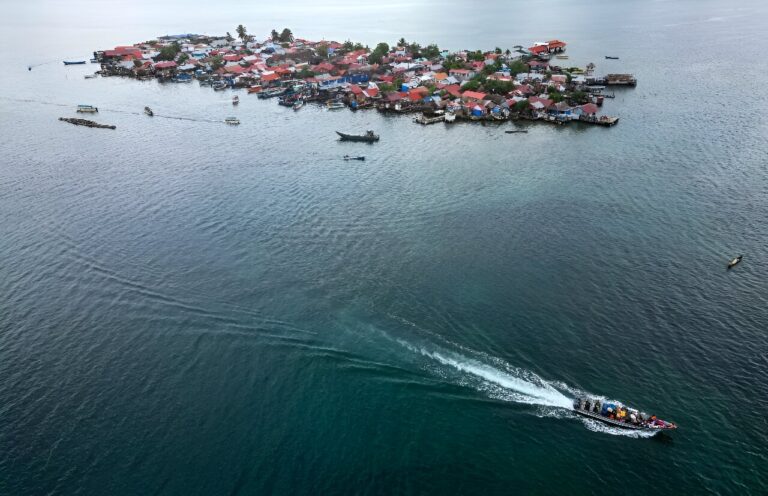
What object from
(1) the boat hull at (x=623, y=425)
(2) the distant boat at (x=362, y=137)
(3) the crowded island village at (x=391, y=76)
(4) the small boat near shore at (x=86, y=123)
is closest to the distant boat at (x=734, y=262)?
(1) the boat hull at (x=623, y=425)

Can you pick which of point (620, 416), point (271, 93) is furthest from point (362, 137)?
point (620, 416)

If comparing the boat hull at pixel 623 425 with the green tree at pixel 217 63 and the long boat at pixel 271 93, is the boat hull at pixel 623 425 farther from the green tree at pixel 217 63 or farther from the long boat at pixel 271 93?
the green tree at pixel 217 63

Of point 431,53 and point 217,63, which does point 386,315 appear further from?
point 217,63

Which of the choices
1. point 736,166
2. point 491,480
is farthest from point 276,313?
point 736,166

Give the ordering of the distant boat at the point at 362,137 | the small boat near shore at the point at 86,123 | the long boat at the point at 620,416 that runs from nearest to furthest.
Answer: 1. the long boat at the point at 620,416
2. the distant boat at the point at 362,137
3. the small boat near shore at the point at 86,123

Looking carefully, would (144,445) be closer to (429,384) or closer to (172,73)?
(429,384)

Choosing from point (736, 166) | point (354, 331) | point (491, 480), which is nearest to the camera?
point (491, 480)

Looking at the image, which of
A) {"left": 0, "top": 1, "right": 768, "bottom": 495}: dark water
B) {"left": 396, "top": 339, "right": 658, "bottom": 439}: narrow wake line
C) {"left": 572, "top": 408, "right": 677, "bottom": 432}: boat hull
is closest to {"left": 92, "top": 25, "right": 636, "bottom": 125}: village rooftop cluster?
{"left": 0, "top": 1, "right": 768, "bottom": 495}: dark water

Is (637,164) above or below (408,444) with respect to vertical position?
above
